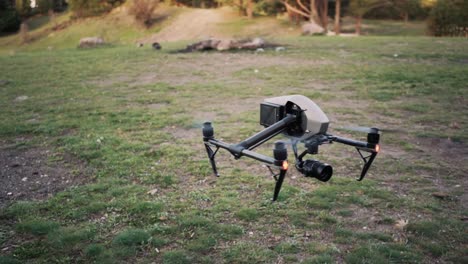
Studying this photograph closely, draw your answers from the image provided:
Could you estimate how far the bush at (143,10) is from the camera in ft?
127

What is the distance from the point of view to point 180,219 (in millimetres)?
4809

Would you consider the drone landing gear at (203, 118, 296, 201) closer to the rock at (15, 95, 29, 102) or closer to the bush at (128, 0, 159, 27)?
the rock at (15, 95, 29, 102)

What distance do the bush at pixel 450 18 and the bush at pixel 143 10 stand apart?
23890 mm

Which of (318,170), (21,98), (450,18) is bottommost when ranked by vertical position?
(21,98)

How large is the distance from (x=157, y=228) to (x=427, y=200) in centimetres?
327

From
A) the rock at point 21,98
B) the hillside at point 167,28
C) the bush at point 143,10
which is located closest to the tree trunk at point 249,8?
the hillside at point 167,28

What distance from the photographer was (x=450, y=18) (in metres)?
28.4

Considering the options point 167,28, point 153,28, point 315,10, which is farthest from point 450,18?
point 153,28

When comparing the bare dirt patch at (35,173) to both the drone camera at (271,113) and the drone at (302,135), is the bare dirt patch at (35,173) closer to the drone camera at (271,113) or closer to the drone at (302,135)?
the drone at (302,135)

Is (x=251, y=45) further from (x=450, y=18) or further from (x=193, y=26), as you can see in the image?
(x=193, y=26)

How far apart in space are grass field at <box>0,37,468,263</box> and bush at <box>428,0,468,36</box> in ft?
59.6

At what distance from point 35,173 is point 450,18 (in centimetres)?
2933

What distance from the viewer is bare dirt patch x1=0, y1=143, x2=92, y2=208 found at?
18.8 ft

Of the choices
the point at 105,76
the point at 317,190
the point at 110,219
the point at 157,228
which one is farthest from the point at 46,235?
the point at 105,76
